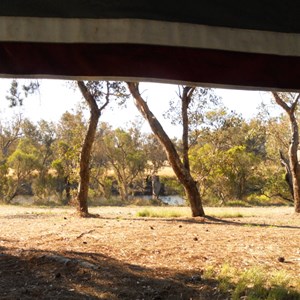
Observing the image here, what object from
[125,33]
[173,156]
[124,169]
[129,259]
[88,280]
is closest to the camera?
[125,33]

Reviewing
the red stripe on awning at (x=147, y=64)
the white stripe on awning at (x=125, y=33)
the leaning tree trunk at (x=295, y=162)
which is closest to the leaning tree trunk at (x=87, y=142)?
the leaning tree trunk at (x=295, y=162)

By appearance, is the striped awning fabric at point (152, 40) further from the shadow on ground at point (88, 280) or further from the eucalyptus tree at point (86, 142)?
the eucalyptus tree at point (86, 142)

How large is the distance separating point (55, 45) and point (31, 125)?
37671mm

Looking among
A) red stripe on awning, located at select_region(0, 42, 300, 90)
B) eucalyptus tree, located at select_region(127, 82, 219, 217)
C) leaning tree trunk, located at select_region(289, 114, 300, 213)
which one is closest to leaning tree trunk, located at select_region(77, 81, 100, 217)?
eucalyptus tree, located at select_region(127, 82, 219, 217)

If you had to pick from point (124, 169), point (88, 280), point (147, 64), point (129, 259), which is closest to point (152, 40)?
point (147, 64)

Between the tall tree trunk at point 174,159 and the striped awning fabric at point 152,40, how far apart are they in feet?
26.5

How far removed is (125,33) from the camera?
2.48 metres

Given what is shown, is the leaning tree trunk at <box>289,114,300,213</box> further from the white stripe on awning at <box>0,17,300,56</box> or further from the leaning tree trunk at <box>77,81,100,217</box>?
the white stripe on awning at <box>0,17,300,56</box>

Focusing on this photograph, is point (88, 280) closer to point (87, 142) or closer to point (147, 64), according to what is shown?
point (147, 64)

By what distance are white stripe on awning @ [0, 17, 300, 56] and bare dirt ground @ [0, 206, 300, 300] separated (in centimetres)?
245

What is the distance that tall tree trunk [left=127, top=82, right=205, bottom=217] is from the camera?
36.6 ft

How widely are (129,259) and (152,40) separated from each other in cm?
364

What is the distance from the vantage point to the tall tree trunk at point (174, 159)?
11.1m

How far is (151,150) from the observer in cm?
3459
